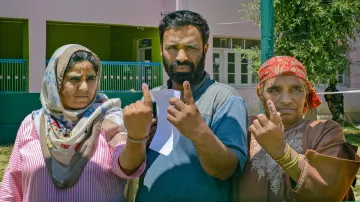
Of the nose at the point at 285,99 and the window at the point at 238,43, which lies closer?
the nose at the point at 285,99

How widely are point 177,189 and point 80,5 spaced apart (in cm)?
936

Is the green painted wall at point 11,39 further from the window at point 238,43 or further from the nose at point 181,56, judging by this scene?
the nose at point 181,56

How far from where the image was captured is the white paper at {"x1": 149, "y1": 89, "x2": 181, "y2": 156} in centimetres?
189

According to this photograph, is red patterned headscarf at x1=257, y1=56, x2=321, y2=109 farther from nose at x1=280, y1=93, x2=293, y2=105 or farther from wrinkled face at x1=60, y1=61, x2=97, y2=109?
wrinkled face at x1=60, y1=61, x2=97, y2=109

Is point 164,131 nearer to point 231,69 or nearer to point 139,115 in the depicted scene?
point 139,115

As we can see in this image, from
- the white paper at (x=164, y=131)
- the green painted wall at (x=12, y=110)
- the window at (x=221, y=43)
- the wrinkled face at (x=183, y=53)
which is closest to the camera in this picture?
the white paper at (x=164, y=131)

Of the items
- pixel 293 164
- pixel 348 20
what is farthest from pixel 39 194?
pixel 348 20

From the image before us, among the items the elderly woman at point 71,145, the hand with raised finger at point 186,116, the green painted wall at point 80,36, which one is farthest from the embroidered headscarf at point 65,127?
the green painted wall at point 80,36

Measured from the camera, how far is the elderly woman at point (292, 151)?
172cm

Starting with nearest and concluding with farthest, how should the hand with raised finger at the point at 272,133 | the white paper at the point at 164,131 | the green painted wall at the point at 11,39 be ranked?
the hand with raised finger at the point at 272,133 → the white paper at the point at 164,131 → the green painted wall at the point at 11,39

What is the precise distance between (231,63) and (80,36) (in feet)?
13.7

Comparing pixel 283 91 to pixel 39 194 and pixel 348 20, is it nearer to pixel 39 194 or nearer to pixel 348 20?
pixel 39 194

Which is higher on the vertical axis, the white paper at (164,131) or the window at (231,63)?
the window at (231,63)

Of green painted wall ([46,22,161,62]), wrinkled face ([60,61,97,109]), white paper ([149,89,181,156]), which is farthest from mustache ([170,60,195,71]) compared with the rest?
green painted wall ([46,22,161,62])
